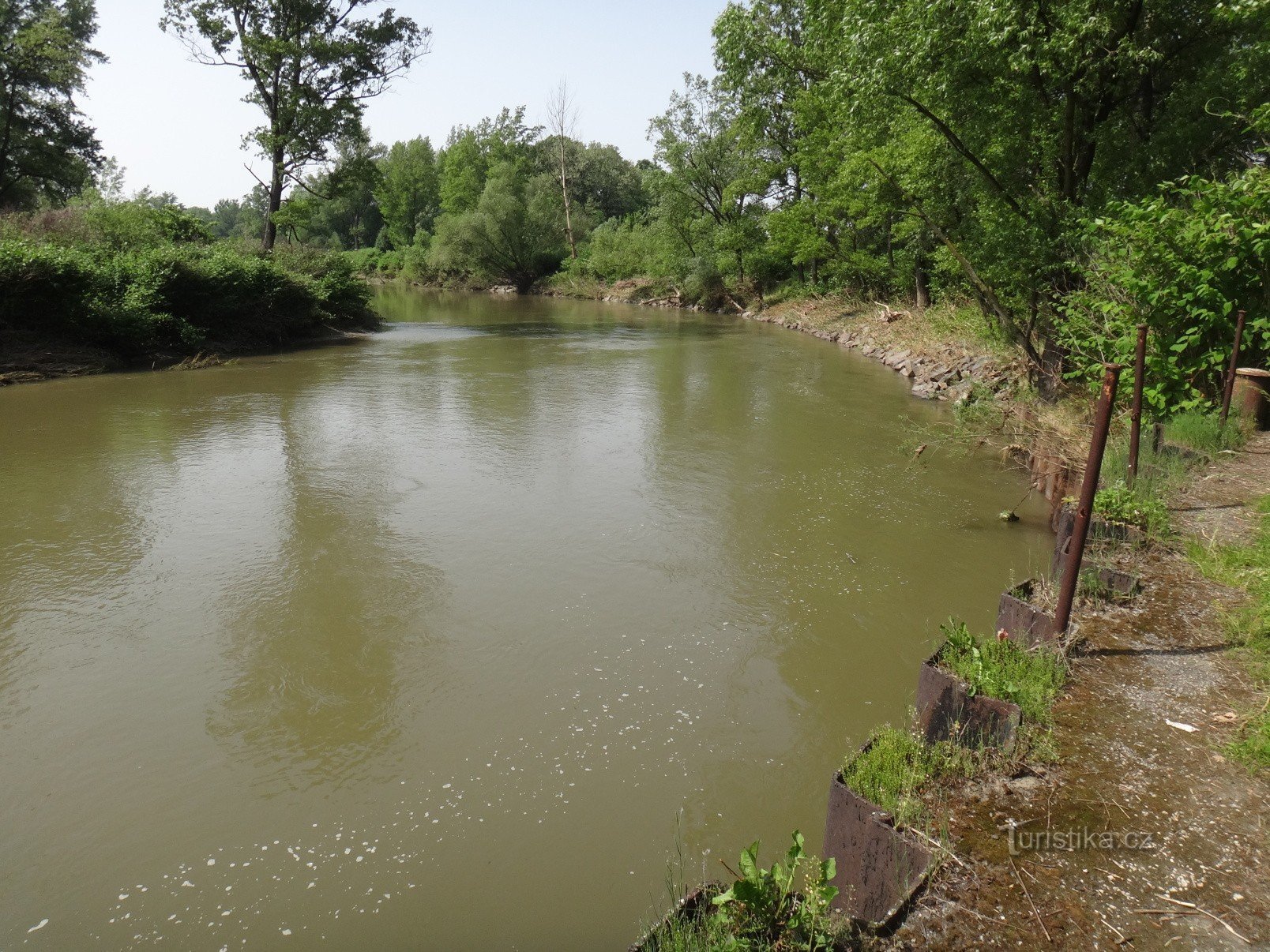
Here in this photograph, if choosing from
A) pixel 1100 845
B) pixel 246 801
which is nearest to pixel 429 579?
pixel 246 801

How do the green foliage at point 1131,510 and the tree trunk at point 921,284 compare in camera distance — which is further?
the tree trunk at point 921,284

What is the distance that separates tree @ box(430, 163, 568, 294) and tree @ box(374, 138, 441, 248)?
2089cm

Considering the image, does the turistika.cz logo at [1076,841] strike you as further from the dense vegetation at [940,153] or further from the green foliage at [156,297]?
the green foliage at [156,297]

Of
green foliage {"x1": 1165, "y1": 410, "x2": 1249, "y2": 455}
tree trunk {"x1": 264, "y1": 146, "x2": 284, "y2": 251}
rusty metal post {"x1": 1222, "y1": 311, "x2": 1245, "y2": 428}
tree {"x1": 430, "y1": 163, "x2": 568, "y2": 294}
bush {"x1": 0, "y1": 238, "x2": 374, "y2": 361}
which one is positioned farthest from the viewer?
tree {"x1": 430, "y1": 163, "x2": 568, "y2": 294}

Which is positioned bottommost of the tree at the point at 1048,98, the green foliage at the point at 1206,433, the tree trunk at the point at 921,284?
the green foliage at the point at 1206,433

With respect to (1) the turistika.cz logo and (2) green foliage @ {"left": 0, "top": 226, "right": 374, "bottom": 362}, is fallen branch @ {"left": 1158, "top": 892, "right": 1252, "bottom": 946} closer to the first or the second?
(1) the turistika.cz logo

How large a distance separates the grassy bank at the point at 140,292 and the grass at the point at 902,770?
58.3 ft

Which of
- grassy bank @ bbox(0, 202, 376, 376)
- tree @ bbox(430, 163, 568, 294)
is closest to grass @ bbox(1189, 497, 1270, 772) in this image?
grassy bank @ bbox(0, 202, 376, 376)

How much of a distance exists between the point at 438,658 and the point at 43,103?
107 feet

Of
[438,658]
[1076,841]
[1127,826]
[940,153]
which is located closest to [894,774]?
[1076,841]

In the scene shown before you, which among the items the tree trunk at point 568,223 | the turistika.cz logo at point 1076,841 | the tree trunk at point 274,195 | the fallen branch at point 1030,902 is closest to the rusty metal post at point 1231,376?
the turistika.cz logo at point 1076,841

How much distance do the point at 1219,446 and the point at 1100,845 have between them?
607 cm

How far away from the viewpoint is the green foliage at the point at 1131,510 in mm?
5512

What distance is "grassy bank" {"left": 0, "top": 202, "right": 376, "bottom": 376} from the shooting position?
616 inches
